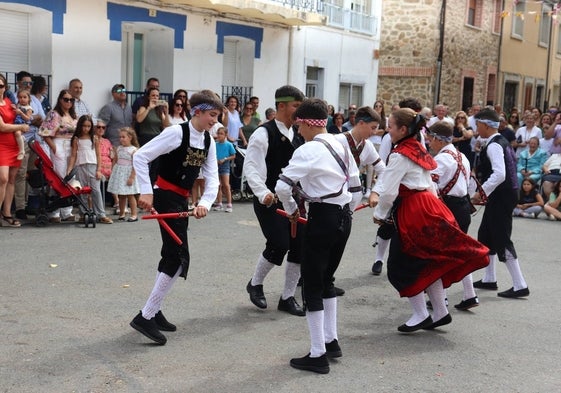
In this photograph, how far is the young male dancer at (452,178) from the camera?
7.03 meters

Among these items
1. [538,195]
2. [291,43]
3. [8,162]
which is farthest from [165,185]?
[291,43]

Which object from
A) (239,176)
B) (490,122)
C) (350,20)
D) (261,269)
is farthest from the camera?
(350,20)

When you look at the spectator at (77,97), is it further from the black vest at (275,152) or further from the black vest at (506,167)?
the black vest at (506,167)

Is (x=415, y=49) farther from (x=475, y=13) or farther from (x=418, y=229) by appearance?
(x=418, y=229)

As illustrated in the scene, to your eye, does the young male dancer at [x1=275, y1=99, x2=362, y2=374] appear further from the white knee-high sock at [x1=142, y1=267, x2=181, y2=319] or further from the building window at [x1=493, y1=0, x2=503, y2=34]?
the building window at [x1=493, y1=0, x2=503, y2=34]

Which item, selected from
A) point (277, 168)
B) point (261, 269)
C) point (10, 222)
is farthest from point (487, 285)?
point (10, 222)

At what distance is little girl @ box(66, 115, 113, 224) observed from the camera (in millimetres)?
10594

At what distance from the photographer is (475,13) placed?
2733 centimetres

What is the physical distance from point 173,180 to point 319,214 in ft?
3.85

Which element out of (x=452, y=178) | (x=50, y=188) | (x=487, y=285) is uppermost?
(x=452, y=178)

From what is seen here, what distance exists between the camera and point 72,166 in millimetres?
10570

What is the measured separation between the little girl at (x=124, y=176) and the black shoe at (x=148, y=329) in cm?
560

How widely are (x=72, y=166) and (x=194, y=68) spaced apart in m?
5.87

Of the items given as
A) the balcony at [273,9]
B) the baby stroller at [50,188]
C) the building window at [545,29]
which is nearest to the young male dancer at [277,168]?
the baby stroller at [50,188]
